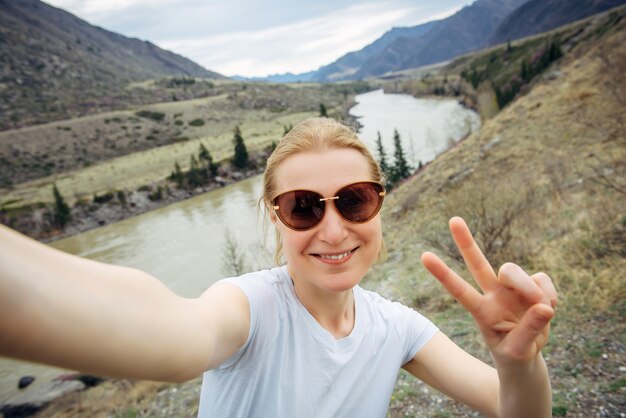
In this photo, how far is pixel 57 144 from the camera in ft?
185

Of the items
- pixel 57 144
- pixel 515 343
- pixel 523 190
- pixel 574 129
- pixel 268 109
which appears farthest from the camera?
pixel 268 109

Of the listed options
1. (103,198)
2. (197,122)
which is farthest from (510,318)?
(197,122)

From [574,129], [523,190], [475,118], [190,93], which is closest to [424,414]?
[523,190]

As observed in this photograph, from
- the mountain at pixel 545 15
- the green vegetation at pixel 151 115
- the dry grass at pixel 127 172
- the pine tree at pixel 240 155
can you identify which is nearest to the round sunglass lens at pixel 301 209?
the dry grass at pixel 127 172

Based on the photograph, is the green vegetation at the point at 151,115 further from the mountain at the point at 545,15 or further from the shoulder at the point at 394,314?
the mountain at the point at 545,15

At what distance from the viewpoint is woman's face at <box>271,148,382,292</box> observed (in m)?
1.48

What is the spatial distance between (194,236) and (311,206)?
2354 cm

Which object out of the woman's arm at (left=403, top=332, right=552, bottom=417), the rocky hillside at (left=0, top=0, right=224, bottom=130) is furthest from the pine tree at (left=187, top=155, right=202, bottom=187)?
the rocky hillside at (left=0, top=0, right=224, bottom=130)

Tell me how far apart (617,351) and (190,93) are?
106m

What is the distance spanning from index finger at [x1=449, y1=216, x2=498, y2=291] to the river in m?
8.24

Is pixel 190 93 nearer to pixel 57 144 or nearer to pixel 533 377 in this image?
pixel 57 144

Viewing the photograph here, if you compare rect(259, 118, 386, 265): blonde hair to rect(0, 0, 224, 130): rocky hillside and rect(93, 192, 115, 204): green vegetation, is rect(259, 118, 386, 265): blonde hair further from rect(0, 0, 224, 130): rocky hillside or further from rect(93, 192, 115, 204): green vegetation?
rect(0, 0, 224, 130): rocky hillside

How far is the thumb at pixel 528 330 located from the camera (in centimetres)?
100

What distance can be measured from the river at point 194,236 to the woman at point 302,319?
7.81 meters
